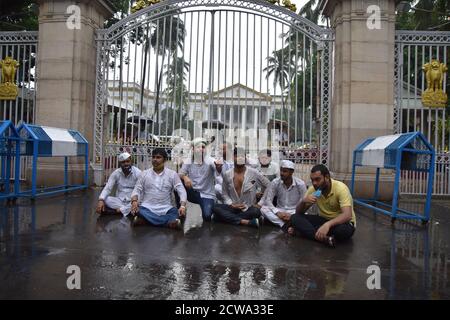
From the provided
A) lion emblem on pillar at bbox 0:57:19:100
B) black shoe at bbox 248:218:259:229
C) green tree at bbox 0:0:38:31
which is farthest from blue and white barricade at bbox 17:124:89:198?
green tree at bbox 0:0:38:31

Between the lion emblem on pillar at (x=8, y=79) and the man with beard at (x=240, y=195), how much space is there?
608 centimetres

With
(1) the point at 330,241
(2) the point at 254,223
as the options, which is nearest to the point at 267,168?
(2) the point at 254,223

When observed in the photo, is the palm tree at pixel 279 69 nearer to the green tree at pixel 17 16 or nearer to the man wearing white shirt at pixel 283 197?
the man wearing white shirt at pixel 283 197

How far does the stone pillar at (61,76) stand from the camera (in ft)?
30.2

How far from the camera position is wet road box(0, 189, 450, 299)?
11.1 feet

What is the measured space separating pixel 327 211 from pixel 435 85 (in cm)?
527

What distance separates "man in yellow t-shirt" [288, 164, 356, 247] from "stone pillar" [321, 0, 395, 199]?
11.9ft

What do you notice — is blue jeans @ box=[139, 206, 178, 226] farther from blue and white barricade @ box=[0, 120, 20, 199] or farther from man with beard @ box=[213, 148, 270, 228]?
blue and white barricade @ box=[0, 120, 20, 199]

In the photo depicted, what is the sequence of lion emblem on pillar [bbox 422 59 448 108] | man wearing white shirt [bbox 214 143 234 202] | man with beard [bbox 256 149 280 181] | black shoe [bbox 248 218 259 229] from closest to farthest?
black shoe [bbox 248 218 259 229]
man wearing white shirt [bbox 214 143 234 202]
man with beard [bbox 256 149 280 181]
lion emblem on pillar [bbox 422 59 448 108]

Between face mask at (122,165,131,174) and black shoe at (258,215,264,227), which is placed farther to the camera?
face mask at (122,165,131,174)

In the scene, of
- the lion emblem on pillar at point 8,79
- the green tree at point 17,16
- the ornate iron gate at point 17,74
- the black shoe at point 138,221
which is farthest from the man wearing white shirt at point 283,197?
the green tree at point 17,16

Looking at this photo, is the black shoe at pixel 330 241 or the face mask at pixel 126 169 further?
the face mask at pixel 126 169

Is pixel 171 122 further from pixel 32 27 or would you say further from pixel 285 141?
pixel 32 27

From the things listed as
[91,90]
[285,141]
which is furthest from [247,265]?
Result: [91,90]
